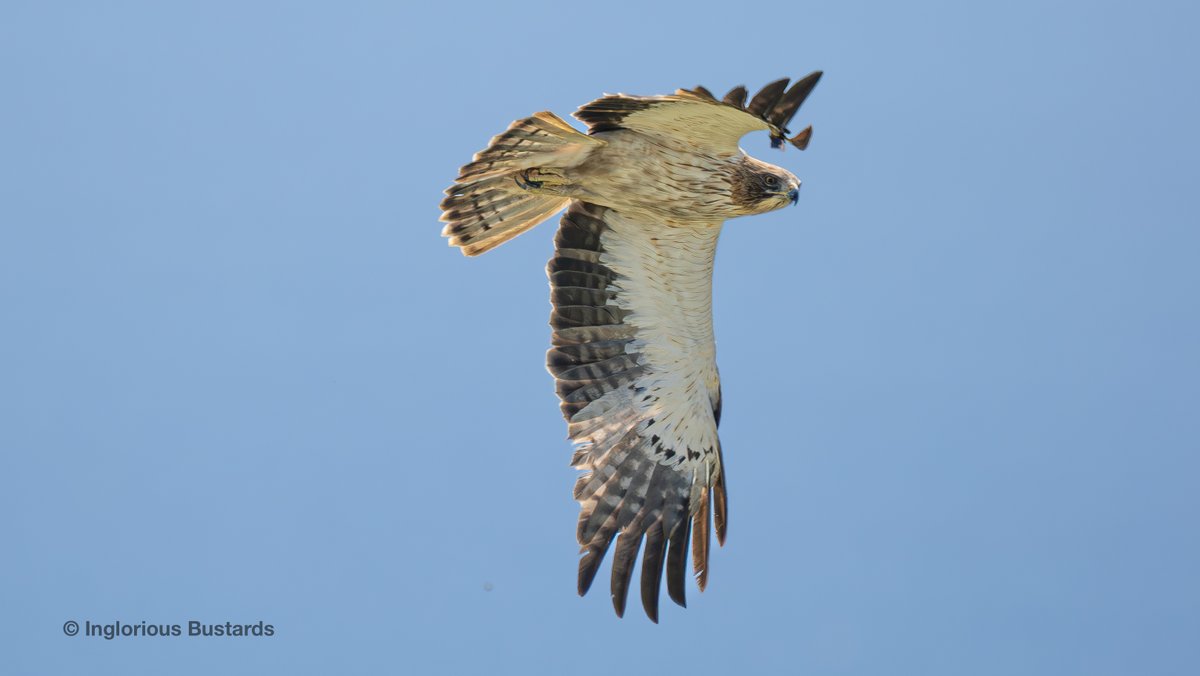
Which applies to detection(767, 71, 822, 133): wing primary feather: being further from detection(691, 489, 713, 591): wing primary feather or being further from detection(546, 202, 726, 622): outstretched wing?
detection(691, 489, 713, 591): wing primary feather

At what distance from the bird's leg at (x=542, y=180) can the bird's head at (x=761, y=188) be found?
96 centimetres

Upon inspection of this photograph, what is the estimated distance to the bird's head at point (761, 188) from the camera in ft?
27.0

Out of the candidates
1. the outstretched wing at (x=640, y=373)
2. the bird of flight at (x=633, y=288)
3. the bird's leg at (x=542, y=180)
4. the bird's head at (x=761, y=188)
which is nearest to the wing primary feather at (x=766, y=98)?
the bird of flight at (x=633, y=288)

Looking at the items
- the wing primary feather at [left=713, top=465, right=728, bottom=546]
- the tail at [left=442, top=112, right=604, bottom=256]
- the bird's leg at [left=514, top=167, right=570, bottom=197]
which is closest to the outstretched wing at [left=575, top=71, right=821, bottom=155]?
the tail at [left=442, top=112, right=604, bottom=256]

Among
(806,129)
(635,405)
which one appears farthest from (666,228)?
(806,129)

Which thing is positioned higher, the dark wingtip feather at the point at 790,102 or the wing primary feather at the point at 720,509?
the dark wingtip feather at the point at 790,102

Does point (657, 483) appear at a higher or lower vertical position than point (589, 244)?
lower

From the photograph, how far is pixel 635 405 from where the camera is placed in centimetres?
926

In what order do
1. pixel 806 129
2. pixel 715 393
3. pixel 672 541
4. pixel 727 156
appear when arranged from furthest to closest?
pixel 715 393, pixel 672 541, pixel 727 156, pixel 806 129

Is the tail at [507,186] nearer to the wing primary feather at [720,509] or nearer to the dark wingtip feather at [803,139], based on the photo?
the dark wingtip feather at [803,139]

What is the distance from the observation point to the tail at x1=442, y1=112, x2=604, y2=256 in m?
8.00

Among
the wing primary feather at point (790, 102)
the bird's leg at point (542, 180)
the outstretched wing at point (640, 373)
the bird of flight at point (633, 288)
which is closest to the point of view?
the wing primary feather at point (790, 102)

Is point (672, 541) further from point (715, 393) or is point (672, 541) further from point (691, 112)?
point (691, 112)

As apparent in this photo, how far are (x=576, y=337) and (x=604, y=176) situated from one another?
3.86ft
